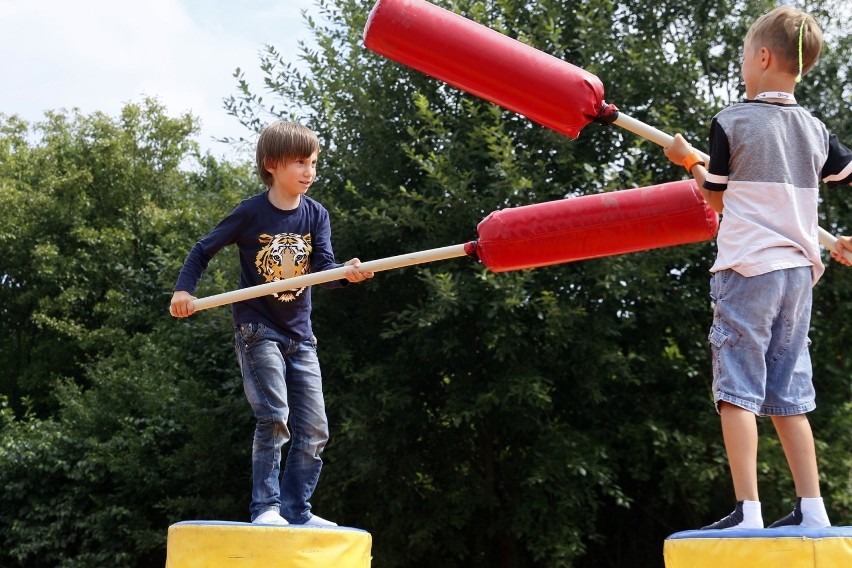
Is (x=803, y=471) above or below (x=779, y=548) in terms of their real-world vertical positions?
above

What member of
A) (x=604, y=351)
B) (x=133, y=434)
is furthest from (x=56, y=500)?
(x=604, y=351)

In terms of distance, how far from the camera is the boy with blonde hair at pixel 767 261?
3.11m

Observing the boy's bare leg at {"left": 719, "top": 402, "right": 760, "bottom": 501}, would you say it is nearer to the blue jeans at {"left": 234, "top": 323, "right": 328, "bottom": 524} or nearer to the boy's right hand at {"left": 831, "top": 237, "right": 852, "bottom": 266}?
the boy's right hand at {"left": 831, "top": 237, "right": 852, "bottom": 266}

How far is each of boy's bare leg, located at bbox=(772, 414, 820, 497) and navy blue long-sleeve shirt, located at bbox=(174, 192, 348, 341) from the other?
5.69 ft

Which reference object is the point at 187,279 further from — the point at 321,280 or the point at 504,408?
the point at 504,408

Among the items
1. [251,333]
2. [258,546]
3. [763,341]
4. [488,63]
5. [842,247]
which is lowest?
[258,546]

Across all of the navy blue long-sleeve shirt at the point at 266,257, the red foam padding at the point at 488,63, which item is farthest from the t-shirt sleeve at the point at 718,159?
the navy blue long-sleeve shirt at the point at 266,257

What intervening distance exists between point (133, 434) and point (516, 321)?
5.25 m

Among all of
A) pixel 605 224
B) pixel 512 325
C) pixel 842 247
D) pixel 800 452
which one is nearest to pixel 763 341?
pixel 800 452

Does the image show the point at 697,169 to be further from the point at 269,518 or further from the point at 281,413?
the point at 269,518

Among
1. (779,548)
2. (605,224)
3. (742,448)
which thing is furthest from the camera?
Answer: (605,224)

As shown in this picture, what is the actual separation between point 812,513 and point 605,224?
4.02ft

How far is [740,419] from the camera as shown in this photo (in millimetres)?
3088

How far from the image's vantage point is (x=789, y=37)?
3.20m
